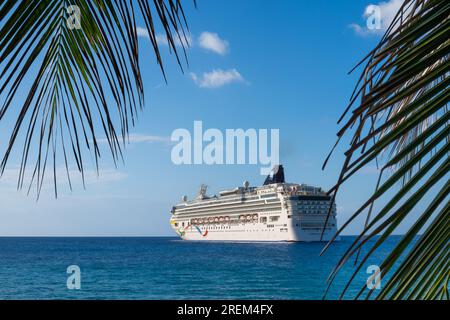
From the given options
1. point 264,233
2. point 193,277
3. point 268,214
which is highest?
point 268,214

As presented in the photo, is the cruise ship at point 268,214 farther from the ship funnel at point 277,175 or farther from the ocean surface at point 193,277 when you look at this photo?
the ship funnel at point 277,175

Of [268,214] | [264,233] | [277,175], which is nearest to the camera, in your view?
[268,214]

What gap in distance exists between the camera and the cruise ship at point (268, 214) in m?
41.7

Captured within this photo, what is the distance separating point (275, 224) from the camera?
42.1m

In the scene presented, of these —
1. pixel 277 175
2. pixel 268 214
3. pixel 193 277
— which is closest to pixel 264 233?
pixel 268 214

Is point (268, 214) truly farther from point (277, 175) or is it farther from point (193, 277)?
point (193, 277)

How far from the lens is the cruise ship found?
41656 millimetres

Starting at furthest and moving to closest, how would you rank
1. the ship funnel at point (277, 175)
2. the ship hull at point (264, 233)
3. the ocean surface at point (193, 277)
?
the ship funnel at point (277, 175) → the ship hull at point (264, 233) → the ocean surface at point (193, 277)

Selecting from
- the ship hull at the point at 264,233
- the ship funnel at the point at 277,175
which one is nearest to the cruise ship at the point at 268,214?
the ship hull at the point at 264,233

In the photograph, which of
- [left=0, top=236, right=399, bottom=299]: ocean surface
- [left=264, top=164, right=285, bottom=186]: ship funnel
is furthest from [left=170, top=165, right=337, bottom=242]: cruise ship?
[left=264, top=164, right=285, bottom=186]: ship funnel

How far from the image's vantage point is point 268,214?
42.4 m
